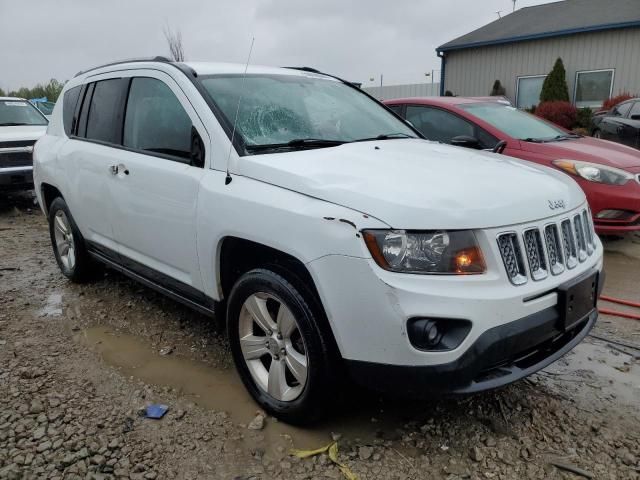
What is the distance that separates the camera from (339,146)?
119 inches

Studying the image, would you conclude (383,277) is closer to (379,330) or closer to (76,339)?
(379,330)

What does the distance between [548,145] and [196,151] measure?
395cm

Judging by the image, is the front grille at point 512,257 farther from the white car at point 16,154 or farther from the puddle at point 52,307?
the white car at point 16,154

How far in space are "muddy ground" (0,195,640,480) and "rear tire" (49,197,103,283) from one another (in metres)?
0.82

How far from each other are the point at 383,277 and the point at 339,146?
1.15 metres

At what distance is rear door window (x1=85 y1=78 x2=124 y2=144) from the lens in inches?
148

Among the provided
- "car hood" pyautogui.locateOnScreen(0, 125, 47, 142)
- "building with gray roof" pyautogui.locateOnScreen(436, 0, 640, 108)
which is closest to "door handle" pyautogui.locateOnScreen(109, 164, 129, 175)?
"car hood" pyautogui.locateOnScreen(0, 125, 47, 142)

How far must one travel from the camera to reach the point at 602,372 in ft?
10.5

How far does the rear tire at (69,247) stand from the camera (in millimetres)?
4473

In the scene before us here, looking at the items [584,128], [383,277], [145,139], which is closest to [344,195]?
[383,277]

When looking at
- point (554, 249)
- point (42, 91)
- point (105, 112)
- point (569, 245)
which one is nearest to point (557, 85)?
point (105, 112)

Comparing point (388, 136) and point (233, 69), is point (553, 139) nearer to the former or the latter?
point (388, 136)

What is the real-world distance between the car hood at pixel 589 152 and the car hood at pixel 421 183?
2680 mm

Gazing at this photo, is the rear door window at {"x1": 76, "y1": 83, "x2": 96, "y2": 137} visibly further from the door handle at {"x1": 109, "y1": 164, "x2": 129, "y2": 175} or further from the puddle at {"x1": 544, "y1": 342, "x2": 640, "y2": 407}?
the puddle at {"x1": 544, "y1": 342, "x2": 640, "y2": 407}
